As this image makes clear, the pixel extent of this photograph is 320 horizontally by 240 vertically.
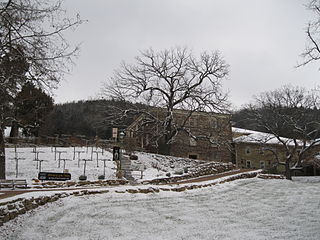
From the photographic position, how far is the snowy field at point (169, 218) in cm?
747

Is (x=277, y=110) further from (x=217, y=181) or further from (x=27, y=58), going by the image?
(x=27, y=58)

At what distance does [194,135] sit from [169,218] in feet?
62.4

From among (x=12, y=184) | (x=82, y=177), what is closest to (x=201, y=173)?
(x=82, y=177)

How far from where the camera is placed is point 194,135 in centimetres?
2775

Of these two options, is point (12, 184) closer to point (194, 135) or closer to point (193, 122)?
→ point (194, 135)

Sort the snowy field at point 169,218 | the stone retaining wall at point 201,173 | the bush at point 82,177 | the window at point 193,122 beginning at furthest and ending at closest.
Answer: the window at point 193,122 → the stone retaining wall at point 201,173 → the bush at point 82,177 → the snowy field at point 169,218

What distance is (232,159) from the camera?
121 feet

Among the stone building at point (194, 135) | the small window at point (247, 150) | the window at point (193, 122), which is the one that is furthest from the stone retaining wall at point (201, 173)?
the small window at point (247, 150)

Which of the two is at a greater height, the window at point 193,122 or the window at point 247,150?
the window at point 193,122

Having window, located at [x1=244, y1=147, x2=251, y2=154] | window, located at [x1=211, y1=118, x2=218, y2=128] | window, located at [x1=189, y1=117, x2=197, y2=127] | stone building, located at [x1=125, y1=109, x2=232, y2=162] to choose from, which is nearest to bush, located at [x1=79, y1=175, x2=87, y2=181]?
stone building, located at [x1=125, y1=109, x2=232, y2=162]

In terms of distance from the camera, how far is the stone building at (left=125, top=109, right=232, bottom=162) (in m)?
25.1

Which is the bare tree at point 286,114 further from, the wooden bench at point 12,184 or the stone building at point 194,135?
the wooden bench at point 12,184

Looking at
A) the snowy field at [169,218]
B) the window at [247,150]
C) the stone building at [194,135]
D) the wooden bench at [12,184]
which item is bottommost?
the snowy field at [169,218]

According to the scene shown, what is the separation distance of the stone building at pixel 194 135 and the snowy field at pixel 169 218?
11863 millimetres
